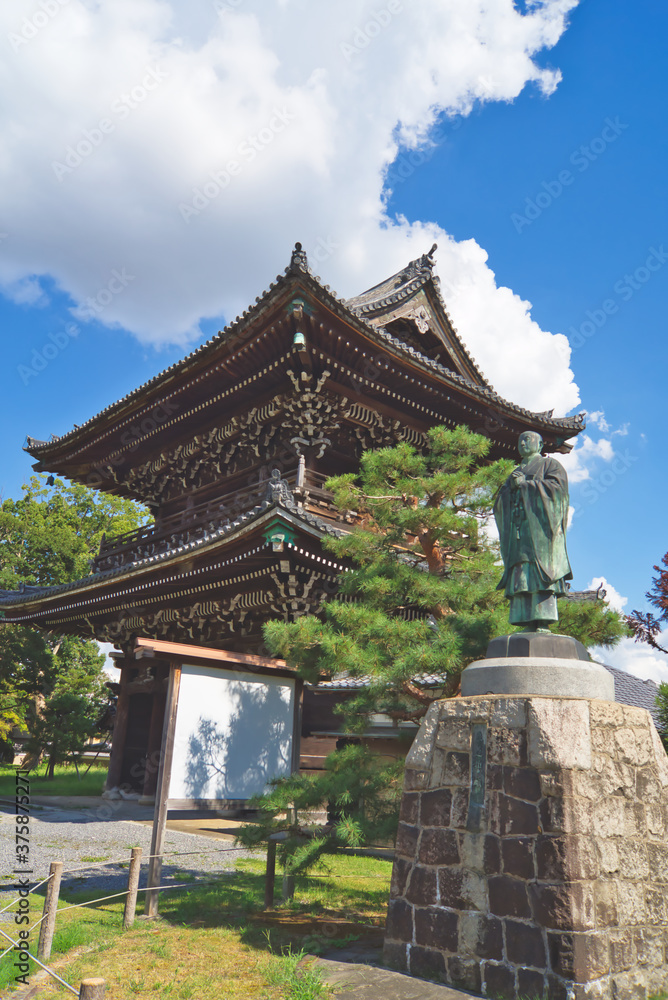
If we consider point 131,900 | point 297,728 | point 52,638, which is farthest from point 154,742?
point 52,638

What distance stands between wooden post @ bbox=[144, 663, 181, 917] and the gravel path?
71 centimetres

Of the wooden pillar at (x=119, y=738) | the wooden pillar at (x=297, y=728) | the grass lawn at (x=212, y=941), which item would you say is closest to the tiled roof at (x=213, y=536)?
the wooden pillar at (x=297, y=728)

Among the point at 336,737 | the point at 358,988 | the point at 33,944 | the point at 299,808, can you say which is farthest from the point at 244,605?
the point at 358,988

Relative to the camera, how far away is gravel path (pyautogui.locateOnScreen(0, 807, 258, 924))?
314 inches

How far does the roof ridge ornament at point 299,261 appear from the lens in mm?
10250

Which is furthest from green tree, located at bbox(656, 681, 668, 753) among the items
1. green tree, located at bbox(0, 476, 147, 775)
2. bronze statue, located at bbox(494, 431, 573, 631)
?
green tree, located at bbox(0, 476, 147, 775)

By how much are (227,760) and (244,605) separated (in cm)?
453

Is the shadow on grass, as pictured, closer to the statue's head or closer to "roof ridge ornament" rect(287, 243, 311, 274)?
the statue's head

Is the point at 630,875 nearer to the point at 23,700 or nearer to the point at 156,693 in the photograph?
the point at 156,693

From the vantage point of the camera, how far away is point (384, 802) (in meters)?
6.29

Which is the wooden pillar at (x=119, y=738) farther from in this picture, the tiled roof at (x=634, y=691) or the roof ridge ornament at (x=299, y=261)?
the tiled roof at (x=634, y=691)

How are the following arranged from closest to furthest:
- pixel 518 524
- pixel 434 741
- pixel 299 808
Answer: pixel 434 741, pixel 518 524, pixel 299 808

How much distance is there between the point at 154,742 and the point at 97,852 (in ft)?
14.0

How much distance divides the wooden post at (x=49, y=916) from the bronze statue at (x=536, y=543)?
4336 millimetres
